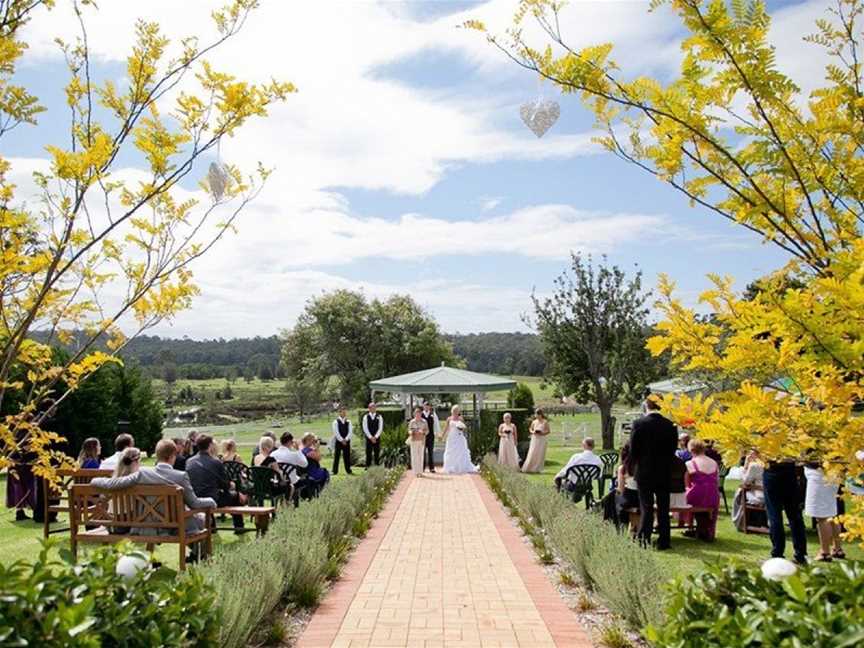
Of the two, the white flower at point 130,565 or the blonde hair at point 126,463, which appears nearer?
the white flower at point 130,565

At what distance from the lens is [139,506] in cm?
755

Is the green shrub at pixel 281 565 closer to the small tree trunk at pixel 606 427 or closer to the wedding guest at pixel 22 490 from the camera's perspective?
the wedding guest at pixel 22 490

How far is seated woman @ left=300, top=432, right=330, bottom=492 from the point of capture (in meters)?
11.9

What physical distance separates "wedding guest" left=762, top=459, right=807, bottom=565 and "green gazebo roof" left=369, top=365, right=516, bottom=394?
14155 mm

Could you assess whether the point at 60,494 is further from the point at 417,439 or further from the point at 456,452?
the point at 456,452

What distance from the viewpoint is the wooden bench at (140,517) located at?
7.22 metres

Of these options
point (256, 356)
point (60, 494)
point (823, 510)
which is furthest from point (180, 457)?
point (256, 356)

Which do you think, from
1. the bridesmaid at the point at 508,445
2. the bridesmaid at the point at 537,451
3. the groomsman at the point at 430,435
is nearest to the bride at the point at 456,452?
the groomsman at the point at 430,435

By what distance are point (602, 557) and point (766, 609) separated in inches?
133

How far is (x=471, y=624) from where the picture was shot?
19.1ft

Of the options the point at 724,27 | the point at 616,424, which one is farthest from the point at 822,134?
the point at 616,424

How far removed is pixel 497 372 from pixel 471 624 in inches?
3102

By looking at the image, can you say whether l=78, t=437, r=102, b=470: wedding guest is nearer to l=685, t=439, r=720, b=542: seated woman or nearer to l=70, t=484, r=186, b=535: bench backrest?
l=70, t=484, r=186, b=535: bench backrest

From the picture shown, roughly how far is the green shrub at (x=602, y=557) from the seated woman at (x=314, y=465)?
342 cm
